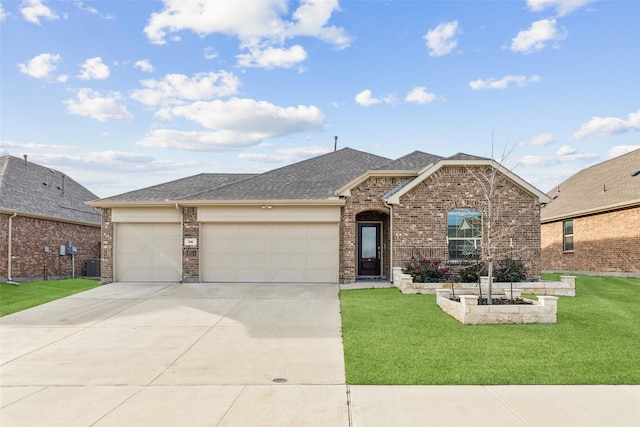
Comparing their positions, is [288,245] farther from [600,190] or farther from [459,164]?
[600,190]

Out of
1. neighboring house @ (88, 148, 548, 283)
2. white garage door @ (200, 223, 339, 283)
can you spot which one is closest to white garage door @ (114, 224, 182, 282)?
neighboring house @ (88, 148, 548, 283)

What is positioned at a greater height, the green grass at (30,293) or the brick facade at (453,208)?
the brick facade at (453,208)

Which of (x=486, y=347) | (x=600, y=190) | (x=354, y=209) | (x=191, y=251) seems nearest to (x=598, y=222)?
(x=600, y=190)

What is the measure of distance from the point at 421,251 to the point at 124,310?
9.46m

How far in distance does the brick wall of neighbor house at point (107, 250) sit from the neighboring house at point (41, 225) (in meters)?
4.18

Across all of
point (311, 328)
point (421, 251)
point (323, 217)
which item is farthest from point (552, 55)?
point (311, 328)

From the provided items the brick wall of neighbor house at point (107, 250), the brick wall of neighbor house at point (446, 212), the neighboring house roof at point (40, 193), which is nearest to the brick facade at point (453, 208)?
the brick wall of neighbor house at point (446, 212)

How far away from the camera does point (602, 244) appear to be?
20.8 metres

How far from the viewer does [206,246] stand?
17.3 meters

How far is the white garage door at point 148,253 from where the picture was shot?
1761 cm

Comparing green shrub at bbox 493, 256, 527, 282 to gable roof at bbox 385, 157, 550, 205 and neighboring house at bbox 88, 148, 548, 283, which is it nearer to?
neighboring house at bbox 88, 148, 548, 283

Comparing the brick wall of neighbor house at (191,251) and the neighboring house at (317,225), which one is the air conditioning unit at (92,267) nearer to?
the neighboring house at (317,225)

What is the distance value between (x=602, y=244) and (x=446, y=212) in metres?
9.78

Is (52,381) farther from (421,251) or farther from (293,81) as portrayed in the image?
(293,81)
